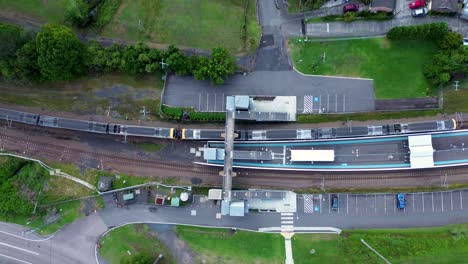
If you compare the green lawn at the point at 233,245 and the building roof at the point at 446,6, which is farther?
the building roof at the point at 446,6

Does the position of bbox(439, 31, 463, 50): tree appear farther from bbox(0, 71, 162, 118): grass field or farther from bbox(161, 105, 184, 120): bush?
bbox(0, 71, 162, 118): grass field

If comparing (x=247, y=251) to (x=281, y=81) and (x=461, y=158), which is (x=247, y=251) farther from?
(x=461, y=158)

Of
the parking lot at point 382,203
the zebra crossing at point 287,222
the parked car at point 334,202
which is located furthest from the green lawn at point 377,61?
the zebra crossing at point 287,222

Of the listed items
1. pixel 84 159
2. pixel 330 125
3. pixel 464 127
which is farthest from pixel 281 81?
pixel 84 159

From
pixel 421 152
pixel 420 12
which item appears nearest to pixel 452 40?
pixel 420 12

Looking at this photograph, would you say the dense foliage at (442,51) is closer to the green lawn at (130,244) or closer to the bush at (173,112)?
the bush at (173,112)

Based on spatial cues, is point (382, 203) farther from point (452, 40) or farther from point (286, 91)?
point (452, 40)
